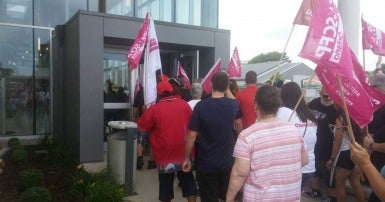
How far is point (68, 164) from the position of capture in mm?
8062

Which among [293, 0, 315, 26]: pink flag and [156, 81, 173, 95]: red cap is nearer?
[293, 0, 315, 26]: pink flag

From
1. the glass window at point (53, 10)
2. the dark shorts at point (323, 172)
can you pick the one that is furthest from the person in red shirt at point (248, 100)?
the glass window at point (53, 10)

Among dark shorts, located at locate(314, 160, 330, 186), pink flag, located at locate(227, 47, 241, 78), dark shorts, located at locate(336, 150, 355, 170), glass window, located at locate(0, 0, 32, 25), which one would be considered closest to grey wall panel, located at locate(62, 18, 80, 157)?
glass window, located at locate(0, 0, 32, 25)

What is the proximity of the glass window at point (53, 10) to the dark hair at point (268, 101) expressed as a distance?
964cm

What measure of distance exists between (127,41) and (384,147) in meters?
6.59

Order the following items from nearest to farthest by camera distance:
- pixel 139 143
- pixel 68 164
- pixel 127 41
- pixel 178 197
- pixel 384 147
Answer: pixel 384 147 → pixel 178 197 → pixel 139 143 → pixel 68 164 → pixel 127 41

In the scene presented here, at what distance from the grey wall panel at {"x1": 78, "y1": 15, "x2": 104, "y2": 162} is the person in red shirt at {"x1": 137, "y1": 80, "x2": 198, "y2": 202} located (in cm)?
358

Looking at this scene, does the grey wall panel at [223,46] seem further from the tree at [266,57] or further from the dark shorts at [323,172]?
the tree at [266,57]

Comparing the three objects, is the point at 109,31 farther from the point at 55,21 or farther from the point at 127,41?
the point at 55,21

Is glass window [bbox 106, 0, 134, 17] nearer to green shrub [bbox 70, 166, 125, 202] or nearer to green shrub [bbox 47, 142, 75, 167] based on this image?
green shrub [bbox 47, 142, 75, 167]

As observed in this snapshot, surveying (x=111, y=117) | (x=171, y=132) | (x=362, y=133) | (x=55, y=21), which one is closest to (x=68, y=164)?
(x=111, y=117)

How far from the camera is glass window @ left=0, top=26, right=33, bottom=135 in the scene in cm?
1038

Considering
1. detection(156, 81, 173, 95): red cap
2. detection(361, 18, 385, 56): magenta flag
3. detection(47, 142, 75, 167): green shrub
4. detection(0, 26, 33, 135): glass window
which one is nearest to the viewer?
detection(156, 81, 173, 95): red cap

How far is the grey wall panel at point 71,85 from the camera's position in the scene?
8.21m
